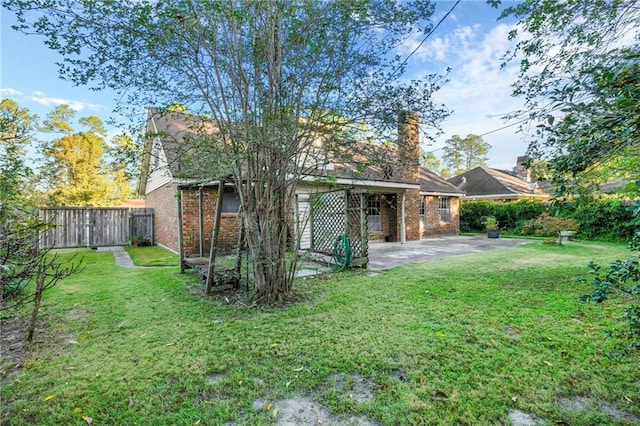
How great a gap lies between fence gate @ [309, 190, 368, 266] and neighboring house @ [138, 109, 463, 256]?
1.01ft

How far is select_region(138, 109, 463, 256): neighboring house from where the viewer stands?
16.5ft

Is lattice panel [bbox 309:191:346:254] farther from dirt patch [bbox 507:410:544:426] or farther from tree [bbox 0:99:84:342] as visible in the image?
dirt patch [bbox 507:410:544:426]

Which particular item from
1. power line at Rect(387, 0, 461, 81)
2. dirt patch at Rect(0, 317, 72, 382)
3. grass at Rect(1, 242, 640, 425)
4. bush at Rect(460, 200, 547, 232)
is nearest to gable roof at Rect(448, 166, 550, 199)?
bush at Rect(460, 200, 547, 232)

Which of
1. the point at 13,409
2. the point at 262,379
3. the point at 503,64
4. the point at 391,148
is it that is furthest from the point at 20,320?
the point at 503,64

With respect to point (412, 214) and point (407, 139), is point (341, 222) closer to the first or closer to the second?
point (407, 139)

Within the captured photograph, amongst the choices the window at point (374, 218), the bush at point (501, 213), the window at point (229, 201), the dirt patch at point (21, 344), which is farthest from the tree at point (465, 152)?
the dirt patch at point (21, 344)

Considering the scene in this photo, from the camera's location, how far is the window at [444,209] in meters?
16.6

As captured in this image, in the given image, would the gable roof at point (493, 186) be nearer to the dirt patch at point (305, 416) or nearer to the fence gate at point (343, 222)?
the fence gate at point (343, 222)

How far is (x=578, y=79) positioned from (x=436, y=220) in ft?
47.8

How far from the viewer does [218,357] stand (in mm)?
3016

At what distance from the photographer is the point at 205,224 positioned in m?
9.79

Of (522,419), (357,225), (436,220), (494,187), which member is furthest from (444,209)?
(522,419)

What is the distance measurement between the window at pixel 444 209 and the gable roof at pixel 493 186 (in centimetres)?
676

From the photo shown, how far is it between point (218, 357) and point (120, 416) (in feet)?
3.15
